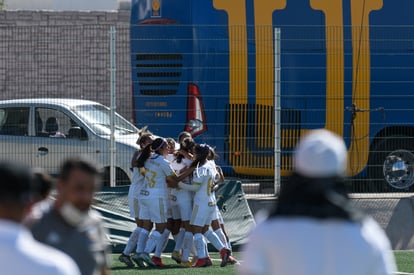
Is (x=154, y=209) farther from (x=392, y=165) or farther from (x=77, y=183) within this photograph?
(x=77, y=183)

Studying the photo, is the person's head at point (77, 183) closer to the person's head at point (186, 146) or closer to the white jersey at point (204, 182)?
the white jersey at point (204, 182)

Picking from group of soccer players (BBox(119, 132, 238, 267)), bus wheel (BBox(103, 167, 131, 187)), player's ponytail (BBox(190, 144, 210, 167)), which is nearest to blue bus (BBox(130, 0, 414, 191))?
bus wheel (BBox(103, 167, 131, 187))

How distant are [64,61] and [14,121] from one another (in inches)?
69.0

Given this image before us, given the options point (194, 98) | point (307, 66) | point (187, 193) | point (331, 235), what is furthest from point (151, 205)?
point (331, 235)

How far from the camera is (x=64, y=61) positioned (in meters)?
18.8

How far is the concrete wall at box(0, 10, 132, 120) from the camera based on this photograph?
17219mm

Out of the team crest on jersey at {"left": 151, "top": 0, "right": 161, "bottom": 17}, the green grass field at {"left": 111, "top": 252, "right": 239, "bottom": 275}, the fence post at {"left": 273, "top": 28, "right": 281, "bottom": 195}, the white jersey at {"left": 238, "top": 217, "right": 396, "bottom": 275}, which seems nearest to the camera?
the white jersey at {"left": 238, "top": 217, "right": 396, "bottom": 275}

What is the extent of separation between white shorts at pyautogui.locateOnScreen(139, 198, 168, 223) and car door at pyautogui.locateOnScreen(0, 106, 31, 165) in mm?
3305

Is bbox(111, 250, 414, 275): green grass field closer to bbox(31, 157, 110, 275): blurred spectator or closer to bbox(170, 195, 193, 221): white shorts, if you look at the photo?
bbox(170, 195, 193, 221): white shorts

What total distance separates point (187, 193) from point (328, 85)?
427cm

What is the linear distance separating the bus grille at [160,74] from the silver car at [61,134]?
664 millimetres

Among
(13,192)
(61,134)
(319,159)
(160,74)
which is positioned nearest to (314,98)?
(160,74)

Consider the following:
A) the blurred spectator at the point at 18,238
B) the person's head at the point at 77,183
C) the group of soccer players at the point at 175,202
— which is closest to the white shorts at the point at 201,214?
the group of soccer players at the point at 175,202

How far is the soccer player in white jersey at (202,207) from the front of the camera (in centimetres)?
1373
